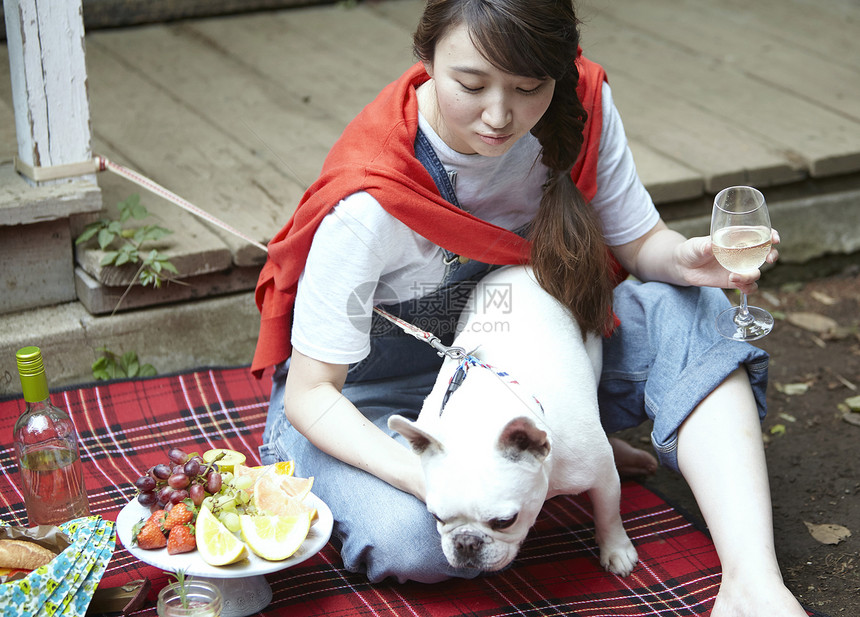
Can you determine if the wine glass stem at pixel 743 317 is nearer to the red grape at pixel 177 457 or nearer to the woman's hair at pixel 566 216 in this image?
the woman's hair at pixel 566 216

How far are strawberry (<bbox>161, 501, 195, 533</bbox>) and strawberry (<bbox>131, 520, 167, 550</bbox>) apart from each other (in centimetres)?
1

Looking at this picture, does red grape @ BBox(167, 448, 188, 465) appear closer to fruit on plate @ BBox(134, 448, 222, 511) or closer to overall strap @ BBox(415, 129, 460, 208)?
fruit on plate @ BBox(134, 448, 222, 511)

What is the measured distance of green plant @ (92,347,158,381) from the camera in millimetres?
2641

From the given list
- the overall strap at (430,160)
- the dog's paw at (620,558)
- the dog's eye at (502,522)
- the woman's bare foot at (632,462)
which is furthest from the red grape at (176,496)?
the woman's bare foot at (632,462)

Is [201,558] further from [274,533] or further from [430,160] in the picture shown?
[430,160]

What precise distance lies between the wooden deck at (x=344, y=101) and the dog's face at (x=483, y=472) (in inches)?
47.2

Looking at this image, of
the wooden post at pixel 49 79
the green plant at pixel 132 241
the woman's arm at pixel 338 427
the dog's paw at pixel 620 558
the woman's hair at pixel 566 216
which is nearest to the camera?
the woman's hair at pixel 566 216

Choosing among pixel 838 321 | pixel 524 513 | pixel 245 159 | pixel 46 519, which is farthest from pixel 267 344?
pixel 838 321

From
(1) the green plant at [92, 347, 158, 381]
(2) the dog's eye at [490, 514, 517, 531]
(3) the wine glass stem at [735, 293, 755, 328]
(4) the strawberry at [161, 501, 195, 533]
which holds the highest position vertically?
(3) the wine glass stem at [735, 293, 755, 328]

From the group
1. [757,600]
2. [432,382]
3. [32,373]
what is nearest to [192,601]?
[32,373]

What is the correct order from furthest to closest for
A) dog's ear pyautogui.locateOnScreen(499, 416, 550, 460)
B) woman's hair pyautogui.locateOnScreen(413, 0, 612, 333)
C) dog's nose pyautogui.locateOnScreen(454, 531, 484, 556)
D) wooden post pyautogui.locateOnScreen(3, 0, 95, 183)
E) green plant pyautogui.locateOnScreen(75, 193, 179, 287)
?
green plant pyautogui.locateOnScreen(75, 193, 179, 287)
wooden post pyautogui.locateOnScreen(3, 0, 95, 183)
woman's hair pyautogui.locateOnScreen(413, 0, 612, 333)
dog's nose pyautogui.locateOnScreen(454, 531, 484, 556)
dog's ear pyautogui.locateOnScreen(499, 416, 550, 460)

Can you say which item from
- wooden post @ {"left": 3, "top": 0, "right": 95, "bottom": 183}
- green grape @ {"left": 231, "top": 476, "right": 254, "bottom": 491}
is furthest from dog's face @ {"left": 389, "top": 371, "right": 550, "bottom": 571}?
wooden post @ {"left": 3, "top": 0, "right": 95, "bottom": 183}

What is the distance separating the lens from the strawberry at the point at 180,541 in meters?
1.69

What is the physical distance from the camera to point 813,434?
8.63 feet
